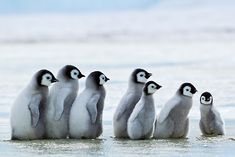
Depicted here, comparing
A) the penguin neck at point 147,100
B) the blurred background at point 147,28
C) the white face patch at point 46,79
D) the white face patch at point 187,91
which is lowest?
the penguin neck at point 147,100

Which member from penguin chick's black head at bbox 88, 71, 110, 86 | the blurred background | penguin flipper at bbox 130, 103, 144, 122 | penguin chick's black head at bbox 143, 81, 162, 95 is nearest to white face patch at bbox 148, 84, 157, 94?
penguin chick's black head at bbox 143, 81, 162, 95

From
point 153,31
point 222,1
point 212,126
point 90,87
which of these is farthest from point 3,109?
point 222,1

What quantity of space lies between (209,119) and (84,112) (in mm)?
1273

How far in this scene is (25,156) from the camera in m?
7.01

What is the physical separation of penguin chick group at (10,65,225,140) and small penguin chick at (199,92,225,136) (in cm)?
1

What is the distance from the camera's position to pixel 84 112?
330 inches

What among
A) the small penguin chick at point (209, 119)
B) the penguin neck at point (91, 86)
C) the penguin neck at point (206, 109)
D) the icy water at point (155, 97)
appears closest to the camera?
the icy water at point (155, 97)

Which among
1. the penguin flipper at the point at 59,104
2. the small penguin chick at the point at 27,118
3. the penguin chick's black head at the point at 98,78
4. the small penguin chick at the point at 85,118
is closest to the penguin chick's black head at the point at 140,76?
the penguin chick's black head at the point at 98,78

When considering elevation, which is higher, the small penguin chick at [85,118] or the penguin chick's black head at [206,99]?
the penguin chick's black head at [206,99]

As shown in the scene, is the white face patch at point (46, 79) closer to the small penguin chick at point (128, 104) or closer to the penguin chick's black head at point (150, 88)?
the small penguin chick at point (128, 104)

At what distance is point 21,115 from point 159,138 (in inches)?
51.7

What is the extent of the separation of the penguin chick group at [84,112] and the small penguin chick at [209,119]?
12mm

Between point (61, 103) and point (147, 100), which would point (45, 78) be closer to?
point (61, 103)

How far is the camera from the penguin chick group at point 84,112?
27.2 ft
